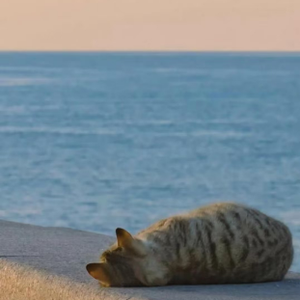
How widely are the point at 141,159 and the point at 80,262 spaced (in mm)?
28034

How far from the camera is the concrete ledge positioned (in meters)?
5.59

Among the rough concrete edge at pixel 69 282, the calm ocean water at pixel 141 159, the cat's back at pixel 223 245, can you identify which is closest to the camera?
the rough concrete edge at pixel 69 282

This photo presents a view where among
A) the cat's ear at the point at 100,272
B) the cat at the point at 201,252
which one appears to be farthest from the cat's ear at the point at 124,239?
the cat's ear at the point at 100,272

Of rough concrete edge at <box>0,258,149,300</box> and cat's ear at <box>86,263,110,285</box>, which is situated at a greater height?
cat's ear at <box>86,263,110,285</box>

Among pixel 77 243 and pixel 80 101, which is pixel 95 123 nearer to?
pixel 80 101

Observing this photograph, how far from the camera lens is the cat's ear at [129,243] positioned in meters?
5.60

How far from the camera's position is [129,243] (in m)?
5.63

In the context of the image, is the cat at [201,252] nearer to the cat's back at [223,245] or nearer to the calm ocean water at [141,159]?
the cat's back at [223,245]

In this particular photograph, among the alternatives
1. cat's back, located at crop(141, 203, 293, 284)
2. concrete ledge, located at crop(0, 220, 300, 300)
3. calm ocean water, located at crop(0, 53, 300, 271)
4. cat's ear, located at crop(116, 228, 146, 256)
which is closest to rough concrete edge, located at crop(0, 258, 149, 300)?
concrete ledge, located at crop(0, 220, 300, 300)

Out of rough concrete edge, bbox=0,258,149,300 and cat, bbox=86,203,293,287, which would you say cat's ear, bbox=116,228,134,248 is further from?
rough concrete edge, bbox=0,258,149,300

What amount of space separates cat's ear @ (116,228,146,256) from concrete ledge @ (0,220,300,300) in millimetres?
189

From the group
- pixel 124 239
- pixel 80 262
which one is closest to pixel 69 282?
pixel 124 239

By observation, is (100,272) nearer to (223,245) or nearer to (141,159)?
(223,245)

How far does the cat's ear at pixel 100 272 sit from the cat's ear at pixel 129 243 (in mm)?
137
